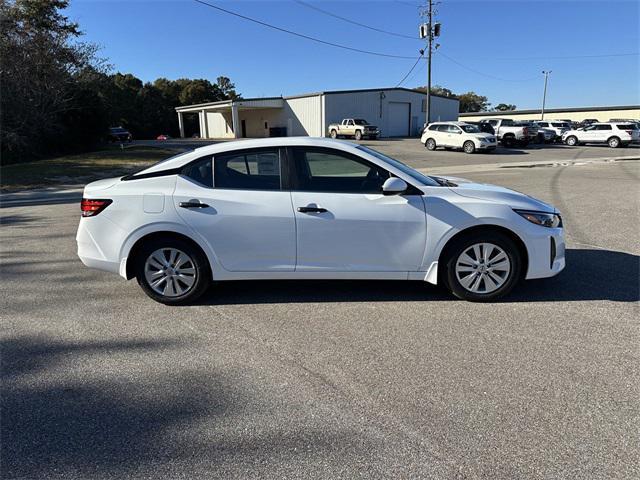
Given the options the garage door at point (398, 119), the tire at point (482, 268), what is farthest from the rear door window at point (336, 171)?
the garage door at point (398, 119)

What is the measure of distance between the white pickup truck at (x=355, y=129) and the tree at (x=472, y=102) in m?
82.1

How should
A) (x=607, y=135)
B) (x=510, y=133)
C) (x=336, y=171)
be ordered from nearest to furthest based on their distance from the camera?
(x=336, y=171) → (x=510, y=133) → (x=607, y=135)

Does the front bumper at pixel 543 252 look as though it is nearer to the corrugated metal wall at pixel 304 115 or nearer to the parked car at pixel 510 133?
the parked car at pixel 510 133

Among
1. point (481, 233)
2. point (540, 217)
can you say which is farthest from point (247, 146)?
point (540, 217)

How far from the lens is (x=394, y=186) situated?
164 inches

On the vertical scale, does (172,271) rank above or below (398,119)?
below

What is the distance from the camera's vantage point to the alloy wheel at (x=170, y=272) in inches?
174

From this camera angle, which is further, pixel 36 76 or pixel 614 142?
pixel 614 142

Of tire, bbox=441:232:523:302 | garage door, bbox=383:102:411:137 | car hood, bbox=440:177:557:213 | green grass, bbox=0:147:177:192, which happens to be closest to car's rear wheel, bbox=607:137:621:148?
garage door, bbox=383:102:411:137

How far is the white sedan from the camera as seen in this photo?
4277 mm

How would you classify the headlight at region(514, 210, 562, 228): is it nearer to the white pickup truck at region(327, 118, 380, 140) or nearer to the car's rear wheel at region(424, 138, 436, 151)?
the car's rear wheel at region(424, 138, 436, 151)

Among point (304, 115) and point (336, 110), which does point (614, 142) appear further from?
point (304, 115)

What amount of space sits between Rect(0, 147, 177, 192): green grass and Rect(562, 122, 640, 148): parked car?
3018cm

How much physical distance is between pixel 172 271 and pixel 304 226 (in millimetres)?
1378
